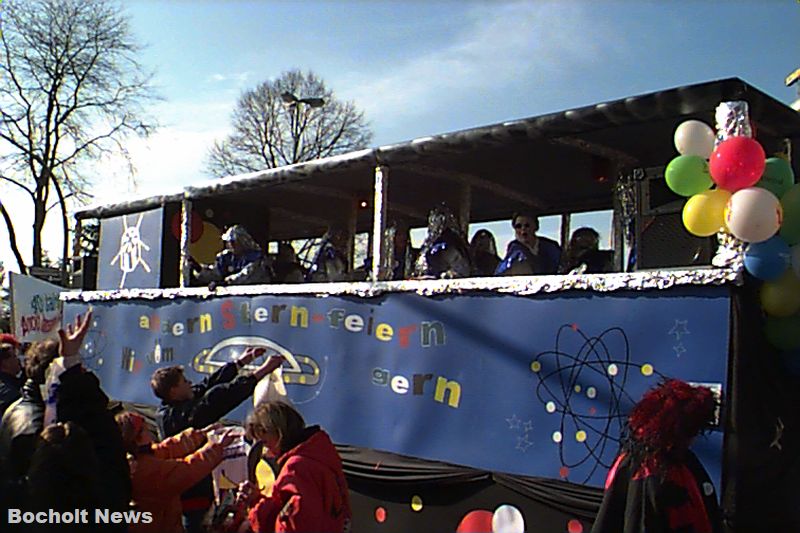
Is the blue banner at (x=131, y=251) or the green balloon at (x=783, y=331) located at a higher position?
the blue banner at (x=131, y=251)

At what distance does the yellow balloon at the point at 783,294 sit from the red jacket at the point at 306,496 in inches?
97.5

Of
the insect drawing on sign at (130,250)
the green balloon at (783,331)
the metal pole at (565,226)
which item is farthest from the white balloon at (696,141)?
the insect drawing on sign at (130,250)

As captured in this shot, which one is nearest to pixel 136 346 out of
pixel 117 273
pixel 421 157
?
pixel 117 273

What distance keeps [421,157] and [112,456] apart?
124 inches

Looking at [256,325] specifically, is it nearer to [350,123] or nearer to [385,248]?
[385,248]

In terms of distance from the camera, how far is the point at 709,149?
4.28 metres

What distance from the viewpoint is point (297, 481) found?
3688mm

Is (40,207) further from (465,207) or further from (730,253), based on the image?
(730,253)

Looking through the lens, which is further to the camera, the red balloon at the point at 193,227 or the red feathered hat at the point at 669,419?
A: the red balloon at the point at 193,227

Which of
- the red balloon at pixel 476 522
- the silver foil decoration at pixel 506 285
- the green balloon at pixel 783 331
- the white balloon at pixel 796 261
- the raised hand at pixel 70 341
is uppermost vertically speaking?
the white balloon at pixel 796 261

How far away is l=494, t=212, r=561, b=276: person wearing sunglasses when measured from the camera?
224 inches

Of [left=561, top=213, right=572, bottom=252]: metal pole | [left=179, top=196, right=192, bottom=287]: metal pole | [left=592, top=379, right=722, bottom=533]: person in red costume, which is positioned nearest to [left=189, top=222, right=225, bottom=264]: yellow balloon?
[left=179, top=196, right=192, bottom=287]: metal pole

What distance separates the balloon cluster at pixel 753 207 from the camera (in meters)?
3.96

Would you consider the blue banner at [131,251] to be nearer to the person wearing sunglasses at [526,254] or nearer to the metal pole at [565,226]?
the person wearing sunglasses at [526,254]
